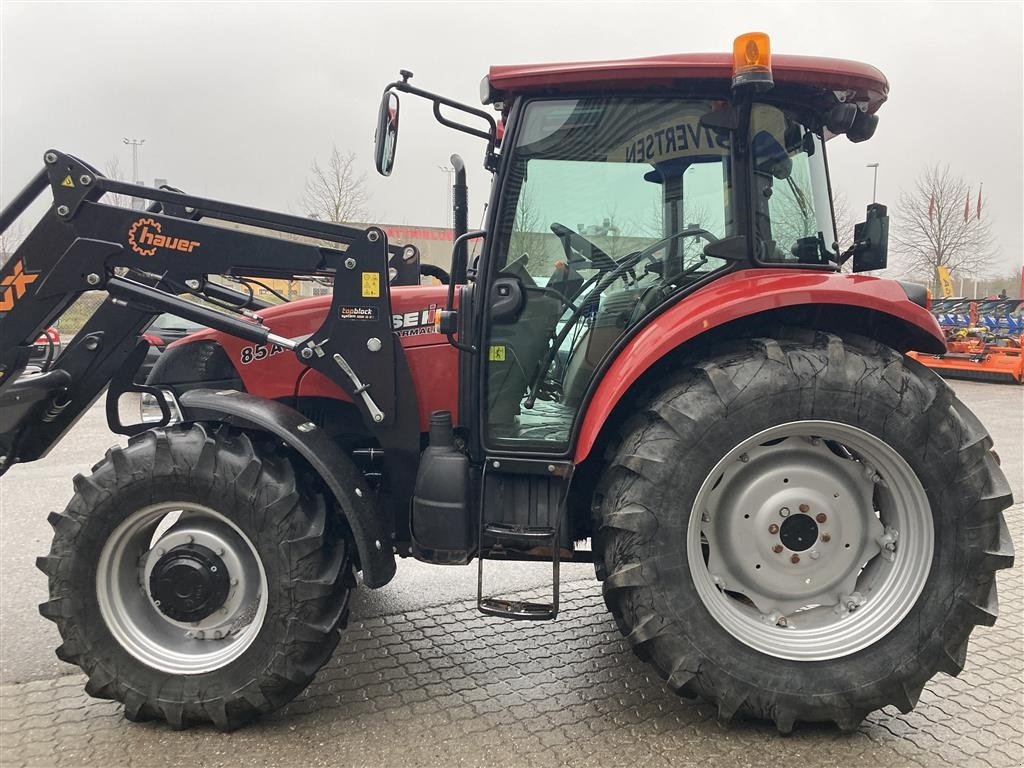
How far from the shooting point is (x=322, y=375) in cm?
301

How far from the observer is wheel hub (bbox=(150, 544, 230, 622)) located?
103 inches

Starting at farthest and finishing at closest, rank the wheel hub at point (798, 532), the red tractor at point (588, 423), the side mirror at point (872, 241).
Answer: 1. the side mirror at point (872, 241)
2. the wheel hub at point (798, 532)
3. the red tractor at point (588, 423)

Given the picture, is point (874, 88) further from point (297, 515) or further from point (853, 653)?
point (297, 515)

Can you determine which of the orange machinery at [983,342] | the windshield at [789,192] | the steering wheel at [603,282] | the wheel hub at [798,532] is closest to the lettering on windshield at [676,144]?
the windshield at [789,192]

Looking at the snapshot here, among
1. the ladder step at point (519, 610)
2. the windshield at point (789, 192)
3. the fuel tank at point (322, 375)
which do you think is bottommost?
the ladder step at point (519, 610)

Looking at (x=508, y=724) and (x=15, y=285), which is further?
(x=15, y=285)

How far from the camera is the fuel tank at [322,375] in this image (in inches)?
119

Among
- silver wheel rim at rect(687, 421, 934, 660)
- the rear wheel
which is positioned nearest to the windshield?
silver wheel rim at rect(687, 421, 934, 660)

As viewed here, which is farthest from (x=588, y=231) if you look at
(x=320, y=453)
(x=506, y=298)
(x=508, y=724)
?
(x=508, y=724)

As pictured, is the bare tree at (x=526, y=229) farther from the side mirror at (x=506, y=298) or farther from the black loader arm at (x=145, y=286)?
the black loader arm at (x=145, y=286)

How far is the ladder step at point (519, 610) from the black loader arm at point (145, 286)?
32.3 inches

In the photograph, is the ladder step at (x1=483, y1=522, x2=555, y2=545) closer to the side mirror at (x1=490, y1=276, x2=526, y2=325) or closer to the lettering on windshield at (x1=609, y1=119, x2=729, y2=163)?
the side mirror at (x1=490, y1=276, x2=526, y2=325)

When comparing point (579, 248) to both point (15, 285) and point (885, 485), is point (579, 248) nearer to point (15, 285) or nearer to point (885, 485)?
point (885, 485)

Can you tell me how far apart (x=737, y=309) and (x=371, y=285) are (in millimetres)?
1380
